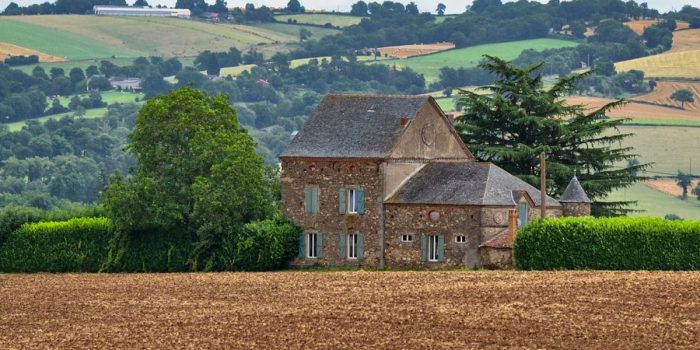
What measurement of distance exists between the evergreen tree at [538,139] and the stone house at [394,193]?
9.67 m

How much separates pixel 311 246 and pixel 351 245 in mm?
2025

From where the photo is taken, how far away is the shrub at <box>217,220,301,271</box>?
8756 cm

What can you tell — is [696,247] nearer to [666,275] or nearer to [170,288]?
[666,275]

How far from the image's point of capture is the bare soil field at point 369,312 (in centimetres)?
5091

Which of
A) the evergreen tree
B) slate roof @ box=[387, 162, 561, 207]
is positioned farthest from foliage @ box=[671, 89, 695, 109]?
slate roof @ box=[387, 162, 561, 207]

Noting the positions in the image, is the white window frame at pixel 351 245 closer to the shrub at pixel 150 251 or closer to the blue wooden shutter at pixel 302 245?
the blue wooden shutter at pixel 302 245

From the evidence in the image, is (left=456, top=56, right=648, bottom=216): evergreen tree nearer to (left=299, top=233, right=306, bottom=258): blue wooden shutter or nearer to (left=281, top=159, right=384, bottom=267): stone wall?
(left=281, top=159, right=384, bottom=267): stone wall

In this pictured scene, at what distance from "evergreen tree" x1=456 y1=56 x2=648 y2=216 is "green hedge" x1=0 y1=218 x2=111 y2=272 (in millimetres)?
21342

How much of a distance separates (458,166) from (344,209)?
5815 mm

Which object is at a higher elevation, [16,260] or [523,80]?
[523,80]

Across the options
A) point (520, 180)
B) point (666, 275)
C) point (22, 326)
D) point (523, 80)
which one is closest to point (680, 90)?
point (523, 80)

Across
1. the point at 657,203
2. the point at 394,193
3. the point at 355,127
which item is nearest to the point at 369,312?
the point at 394,193

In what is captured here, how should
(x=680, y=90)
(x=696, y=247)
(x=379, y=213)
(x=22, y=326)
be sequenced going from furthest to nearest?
(x=680, y=90), (x=379, y=213), (x=696, y=247), (x=22, y=326)

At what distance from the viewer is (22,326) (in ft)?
190
